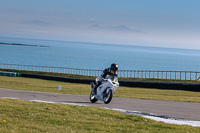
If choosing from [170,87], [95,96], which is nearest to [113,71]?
[95,96]

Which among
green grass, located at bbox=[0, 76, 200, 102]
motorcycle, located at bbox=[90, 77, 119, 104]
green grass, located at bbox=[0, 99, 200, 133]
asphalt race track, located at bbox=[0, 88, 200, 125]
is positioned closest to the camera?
green grass, located at bbox=[0, 99, 200, 133]

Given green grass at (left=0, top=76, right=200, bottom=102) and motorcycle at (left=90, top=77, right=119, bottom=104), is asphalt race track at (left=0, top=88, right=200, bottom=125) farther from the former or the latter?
green grass at (left=0, top=76, right=200, bottom=102)

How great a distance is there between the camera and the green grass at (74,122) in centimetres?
952

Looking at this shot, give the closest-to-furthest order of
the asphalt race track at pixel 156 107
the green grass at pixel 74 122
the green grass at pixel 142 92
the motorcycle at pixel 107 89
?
the green grass at pixel 74 122 → the asphalt race track at pixel 156 107 → the motorcycle at pixel 107 89 → the green grass at pixel 142 92

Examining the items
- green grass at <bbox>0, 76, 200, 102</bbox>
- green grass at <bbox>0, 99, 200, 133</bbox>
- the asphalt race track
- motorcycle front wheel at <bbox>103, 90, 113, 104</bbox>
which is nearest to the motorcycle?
motorcycle front wheel at <bbox>103, 90, 113, 104</bbox>

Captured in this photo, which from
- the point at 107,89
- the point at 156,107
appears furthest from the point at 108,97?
the point at 156,107

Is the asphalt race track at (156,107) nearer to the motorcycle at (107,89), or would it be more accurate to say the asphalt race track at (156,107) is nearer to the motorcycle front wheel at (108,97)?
the motorcycle front wheel at (108,97)

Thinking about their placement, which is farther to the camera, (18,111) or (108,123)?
(18,111)

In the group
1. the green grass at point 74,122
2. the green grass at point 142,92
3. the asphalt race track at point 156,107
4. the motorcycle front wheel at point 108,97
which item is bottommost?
the green grass at point 142,92

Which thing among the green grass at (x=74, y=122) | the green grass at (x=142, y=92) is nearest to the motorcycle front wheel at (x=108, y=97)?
the green grass at (x=74, y=122)

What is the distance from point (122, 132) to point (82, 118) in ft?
7.99

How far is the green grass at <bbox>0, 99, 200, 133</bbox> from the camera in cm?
952

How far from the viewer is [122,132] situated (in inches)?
368

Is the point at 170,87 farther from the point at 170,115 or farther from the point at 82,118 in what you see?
the point at 82,118
